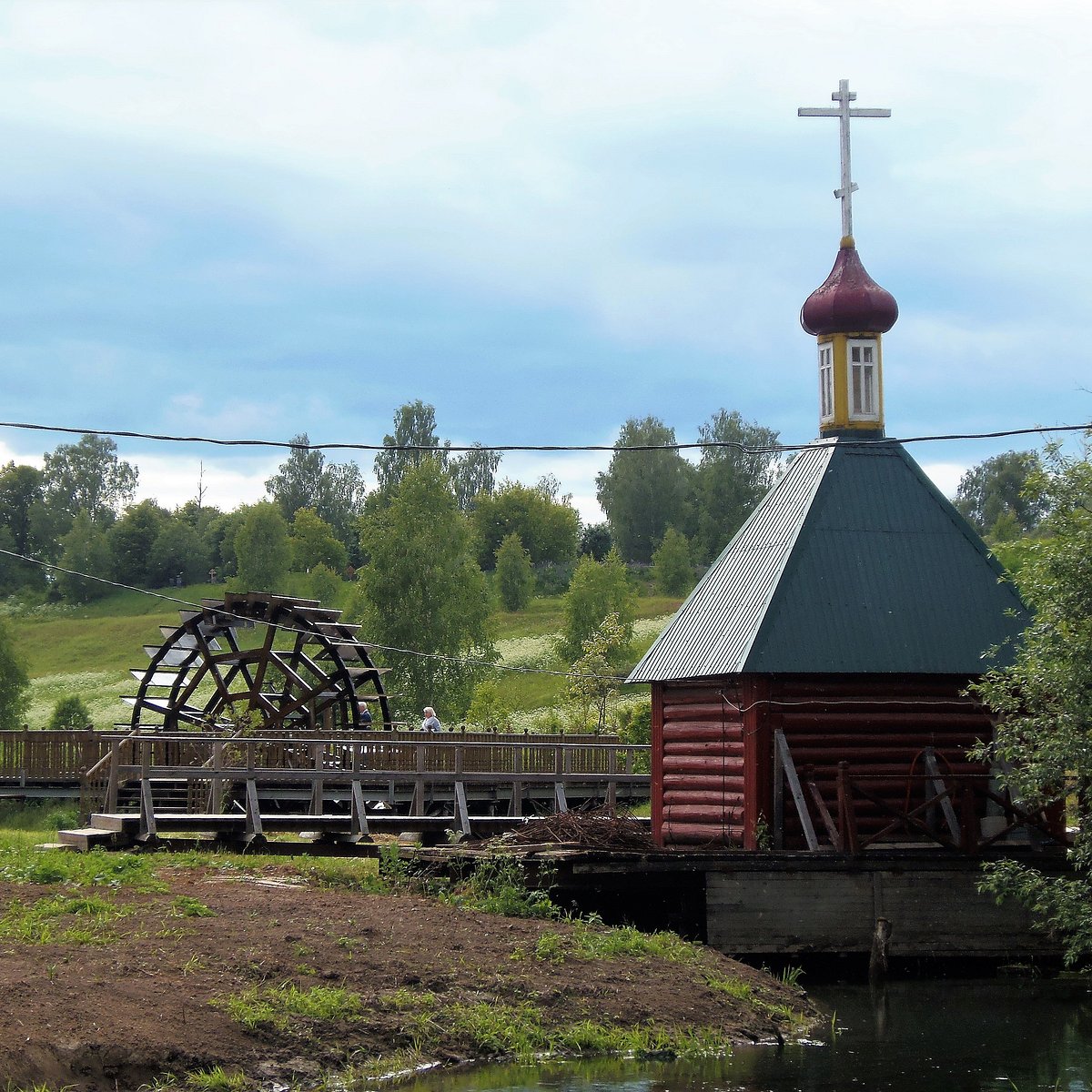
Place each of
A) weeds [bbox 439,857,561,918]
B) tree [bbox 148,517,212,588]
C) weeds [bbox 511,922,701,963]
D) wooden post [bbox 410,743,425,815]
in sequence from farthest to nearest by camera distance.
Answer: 1. tree [bbox 148,517,212,588]
2. wooden post [bbox 410,743,425,815]
3. weeds [bbox 439,857,561,918]
4. weeds [bbox 511,922,701,963]

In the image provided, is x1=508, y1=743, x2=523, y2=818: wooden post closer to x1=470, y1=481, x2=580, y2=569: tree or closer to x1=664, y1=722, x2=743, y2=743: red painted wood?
x1=664, y1=722, x2=743, y2=743: red painted wood

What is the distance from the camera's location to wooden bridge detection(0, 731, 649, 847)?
70.2 ft

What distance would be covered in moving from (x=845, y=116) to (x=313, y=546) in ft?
256

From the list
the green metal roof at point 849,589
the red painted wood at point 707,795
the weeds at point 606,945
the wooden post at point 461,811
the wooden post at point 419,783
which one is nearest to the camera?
the weeds at point 606,945

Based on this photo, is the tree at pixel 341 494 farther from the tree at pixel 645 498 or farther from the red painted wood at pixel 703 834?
the red painted wood at pixel 703 834

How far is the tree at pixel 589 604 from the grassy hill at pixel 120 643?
263cm

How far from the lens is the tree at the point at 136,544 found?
108 m

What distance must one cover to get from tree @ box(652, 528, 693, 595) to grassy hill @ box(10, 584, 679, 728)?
98cm

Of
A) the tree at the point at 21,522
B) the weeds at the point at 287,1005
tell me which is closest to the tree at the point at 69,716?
the weeds at the point at 287,1005

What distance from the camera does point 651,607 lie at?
83.1m

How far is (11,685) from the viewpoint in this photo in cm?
5631

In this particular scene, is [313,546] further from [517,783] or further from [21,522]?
[517,783]

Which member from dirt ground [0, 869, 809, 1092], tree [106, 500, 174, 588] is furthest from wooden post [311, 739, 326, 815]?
tree [106, 500, 174, 588]

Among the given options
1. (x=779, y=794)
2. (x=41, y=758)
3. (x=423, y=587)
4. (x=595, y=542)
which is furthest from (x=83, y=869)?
(x=595, y=542)
